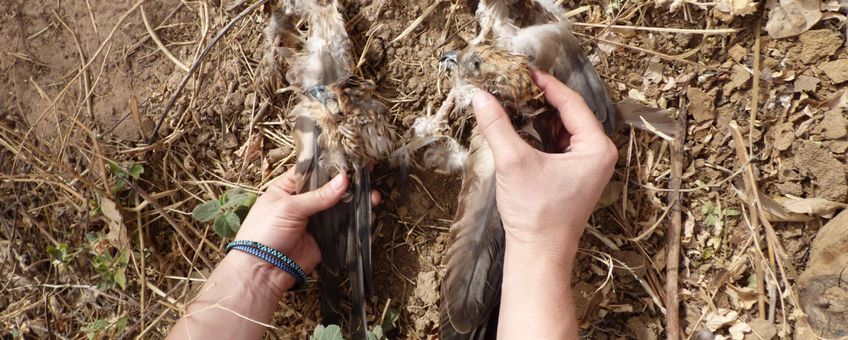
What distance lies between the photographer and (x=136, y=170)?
2570 millimetres

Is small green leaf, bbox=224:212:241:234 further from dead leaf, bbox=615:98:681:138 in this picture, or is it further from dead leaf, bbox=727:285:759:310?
dead leaf, bbox=727:285:759:310

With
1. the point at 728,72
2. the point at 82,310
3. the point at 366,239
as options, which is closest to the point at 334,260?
the point at 366,239

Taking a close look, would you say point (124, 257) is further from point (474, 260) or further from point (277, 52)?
point (474, 260)

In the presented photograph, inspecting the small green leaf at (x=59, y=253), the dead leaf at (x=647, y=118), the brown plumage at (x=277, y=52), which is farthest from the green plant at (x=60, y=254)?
the dead leaf at (x=647, y=118)

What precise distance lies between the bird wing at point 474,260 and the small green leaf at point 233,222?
95 centimetres

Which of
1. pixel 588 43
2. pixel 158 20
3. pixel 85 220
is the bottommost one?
pixel 85 220

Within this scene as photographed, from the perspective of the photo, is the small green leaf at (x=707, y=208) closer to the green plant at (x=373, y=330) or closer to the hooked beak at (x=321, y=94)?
the green plant at (x=373, y=330)

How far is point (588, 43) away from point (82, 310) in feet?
9.02

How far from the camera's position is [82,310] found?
2732 millimetres

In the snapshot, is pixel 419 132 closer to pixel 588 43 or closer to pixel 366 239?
pixel 366 239

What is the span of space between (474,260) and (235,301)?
1.02 meters

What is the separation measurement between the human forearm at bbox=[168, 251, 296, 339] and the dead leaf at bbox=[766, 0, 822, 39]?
7.45 ft

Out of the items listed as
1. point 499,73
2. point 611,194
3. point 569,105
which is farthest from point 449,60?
point 611,194

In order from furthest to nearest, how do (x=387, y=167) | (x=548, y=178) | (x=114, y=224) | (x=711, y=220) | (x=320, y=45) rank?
(x=114, y=224) → (x=387, y=167) → (x=320, y=45) → (x=711, y=220) → (x=548, y=178)
